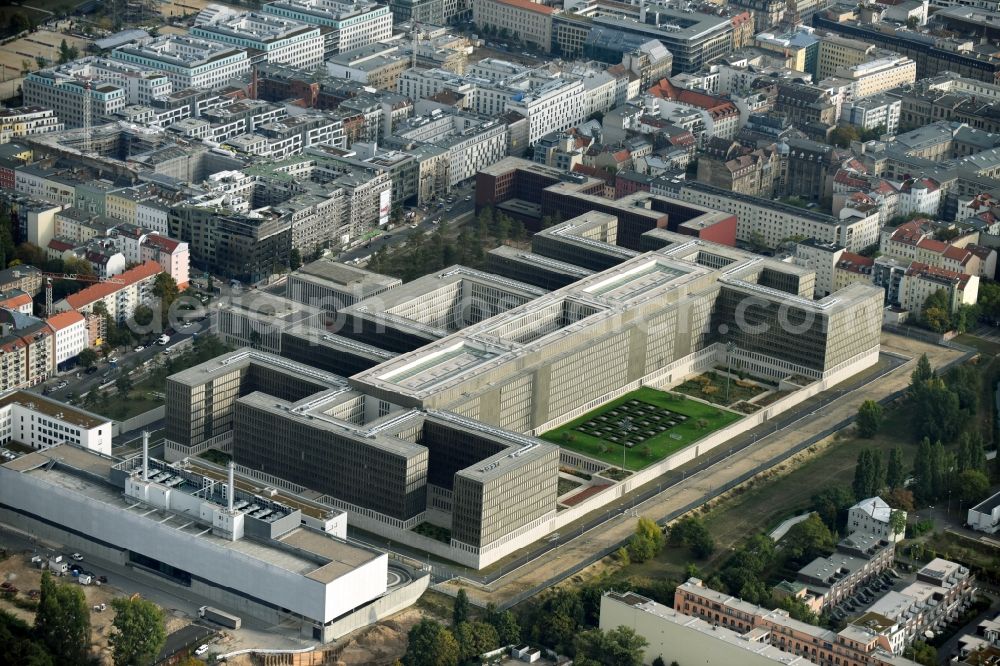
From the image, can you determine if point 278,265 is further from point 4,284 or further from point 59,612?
point 59,612

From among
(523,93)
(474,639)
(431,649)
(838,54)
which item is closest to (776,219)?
(523,93)

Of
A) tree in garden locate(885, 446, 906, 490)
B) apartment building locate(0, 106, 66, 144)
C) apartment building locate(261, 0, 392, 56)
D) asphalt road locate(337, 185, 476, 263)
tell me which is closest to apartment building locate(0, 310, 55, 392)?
asphalt road locate(337, 185, 476, 263)

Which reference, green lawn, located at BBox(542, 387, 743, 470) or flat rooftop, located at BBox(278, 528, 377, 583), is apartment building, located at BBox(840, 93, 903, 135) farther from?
flat rooftop, located at BBox(278, 528, 377, 583)

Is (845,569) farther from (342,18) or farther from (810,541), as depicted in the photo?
(342,18)

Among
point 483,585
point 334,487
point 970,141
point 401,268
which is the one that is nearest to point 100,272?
point 401,268

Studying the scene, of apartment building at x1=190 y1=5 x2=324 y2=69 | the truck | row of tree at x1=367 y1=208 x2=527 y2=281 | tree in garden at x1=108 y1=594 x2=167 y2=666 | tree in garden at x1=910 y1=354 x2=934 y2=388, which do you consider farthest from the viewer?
apartment building at x1=190 y1=5 x2=324 y2=69

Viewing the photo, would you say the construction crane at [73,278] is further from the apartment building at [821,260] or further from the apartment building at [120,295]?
the apartment building at [821,260]

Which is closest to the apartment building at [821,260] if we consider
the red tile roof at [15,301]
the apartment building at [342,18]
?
the red tile roof at [15,301]
